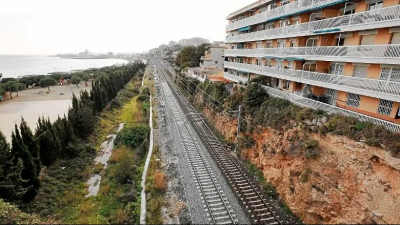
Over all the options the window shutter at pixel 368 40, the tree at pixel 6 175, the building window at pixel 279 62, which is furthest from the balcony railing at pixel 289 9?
the tree at pixel 6 175

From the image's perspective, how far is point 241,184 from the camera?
15.8 m

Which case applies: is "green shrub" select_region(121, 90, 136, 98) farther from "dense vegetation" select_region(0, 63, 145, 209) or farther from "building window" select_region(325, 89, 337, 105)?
"building window" select_region(325, 89, 337, 105)

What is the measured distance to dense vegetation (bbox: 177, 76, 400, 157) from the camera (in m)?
11.1

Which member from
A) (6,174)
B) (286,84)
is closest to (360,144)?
(286,84)

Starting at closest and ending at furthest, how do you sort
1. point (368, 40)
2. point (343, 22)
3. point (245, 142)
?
point (368, 40) < point (343, 22) < point (245, 142)

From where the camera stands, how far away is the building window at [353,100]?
14617 millimetres

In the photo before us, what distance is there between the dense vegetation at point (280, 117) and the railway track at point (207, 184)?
538cm

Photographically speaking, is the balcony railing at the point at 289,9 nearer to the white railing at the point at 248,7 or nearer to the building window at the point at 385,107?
the white railing at the point at 248,7

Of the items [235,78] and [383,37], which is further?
[235,78]

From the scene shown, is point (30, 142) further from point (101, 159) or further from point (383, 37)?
point (383, 37)

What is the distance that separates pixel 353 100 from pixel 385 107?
2196 millimetres

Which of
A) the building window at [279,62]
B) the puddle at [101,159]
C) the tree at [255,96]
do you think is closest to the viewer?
the puddle at [101,159]

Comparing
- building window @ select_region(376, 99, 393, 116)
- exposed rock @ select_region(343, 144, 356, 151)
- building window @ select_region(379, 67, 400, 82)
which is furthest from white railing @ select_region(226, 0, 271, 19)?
exposed rock @ select_region(343, 144, 356, 151)

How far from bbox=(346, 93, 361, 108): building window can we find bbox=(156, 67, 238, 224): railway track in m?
10.8
